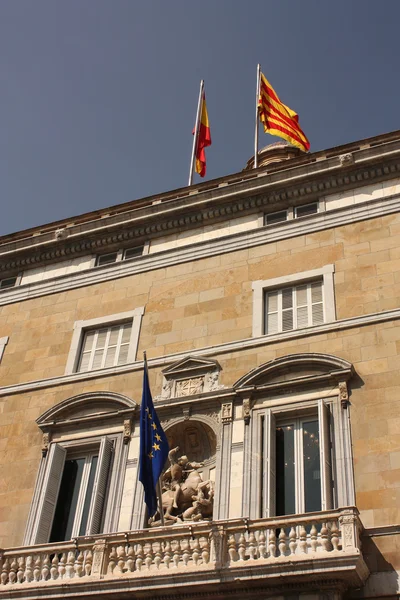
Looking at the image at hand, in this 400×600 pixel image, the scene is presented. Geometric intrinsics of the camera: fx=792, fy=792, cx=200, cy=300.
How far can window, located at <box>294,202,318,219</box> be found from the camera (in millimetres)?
23719

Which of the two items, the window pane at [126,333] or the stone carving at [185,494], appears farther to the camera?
the window pane at [126,333]

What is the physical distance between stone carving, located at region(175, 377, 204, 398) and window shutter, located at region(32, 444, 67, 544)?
11.6 feet

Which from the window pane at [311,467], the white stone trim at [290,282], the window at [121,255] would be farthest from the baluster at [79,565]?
the window at [121,255]

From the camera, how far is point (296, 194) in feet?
78.8

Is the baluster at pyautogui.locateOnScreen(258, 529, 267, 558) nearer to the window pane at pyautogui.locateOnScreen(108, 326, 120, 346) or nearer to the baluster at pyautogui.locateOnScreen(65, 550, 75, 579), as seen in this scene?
the baluster at pyautogui.locateOnScreen(65, 550, 75, 579)

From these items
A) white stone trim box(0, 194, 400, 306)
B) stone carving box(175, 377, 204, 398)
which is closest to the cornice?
white stone trim box(0, 194, 400, 306)

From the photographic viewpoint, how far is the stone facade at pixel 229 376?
1599cm

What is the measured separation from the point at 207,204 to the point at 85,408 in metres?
7.51

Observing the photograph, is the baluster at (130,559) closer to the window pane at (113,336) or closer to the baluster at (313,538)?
the baluster at (313,538)

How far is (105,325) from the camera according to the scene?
2408cm

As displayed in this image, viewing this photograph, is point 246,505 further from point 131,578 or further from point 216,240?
point 216,240

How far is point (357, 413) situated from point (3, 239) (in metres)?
15.4

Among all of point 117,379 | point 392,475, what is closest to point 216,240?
point 117,379

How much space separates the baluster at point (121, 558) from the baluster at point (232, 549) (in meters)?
2.37
